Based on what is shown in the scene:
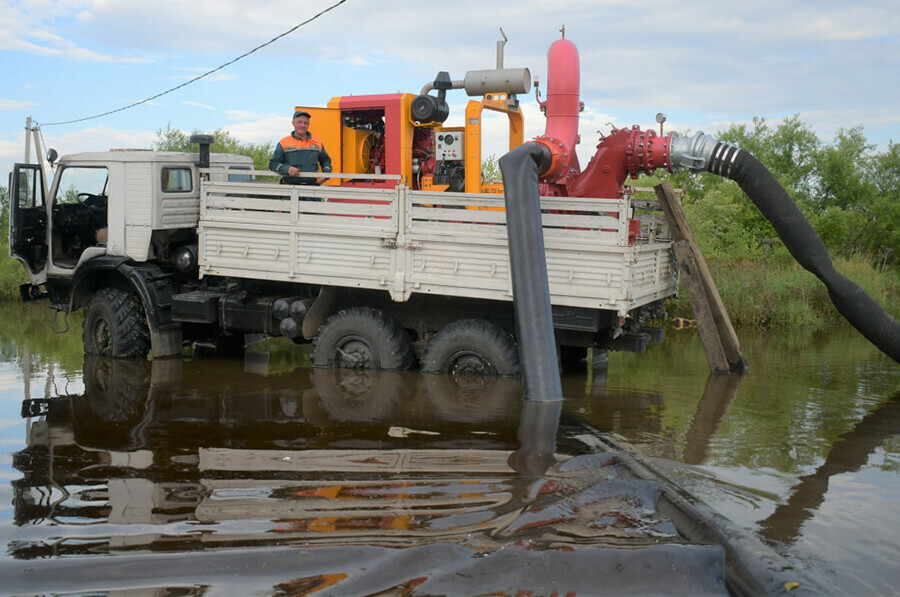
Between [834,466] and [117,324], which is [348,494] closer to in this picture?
[834,466]

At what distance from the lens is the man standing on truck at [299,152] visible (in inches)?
404

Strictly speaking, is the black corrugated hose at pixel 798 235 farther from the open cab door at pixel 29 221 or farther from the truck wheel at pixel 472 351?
the open cab door at pixel 29 221

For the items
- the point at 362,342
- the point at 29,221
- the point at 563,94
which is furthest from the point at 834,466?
the point at 29,221

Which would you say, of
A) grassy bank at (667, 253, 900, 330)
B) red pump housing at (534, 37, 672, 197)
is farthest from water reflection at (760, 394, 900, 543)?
grassy bank at (667, 253, 900, 330)

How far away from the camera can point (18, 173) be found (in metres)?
10.8

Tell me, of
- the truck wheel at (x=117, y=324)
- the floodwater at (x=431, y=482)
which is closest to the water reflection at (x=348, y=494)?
the floodwater at (x=431, y=482)

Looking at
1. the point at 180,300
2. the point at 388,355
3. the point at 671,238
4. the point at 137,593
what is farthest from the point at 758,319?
the point at 137,593

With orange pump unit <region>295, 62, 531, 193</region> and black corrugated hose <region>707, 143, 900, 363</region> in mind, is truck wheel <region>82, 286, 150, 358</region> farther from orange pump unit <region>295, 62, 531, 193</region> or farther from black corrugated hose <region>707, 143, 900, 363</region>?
black corrugated hose <region>707, 143, 900, 363</region>

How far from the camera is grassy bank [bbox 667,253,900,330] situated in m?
14.7

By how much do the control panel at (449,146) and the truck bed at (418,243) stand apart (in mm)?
859

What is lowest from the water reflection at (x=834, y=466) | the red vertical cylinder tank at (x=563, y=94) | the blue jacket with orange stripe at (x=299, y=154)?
the water reflection at (x=834, y=466)

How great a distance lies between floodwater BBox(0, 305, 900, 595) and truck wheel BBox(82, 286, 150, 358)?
44 centimetres

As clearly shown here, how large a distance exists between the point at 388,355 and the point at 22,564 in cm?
539

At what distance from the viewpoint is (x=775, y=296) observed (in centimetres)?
1486
